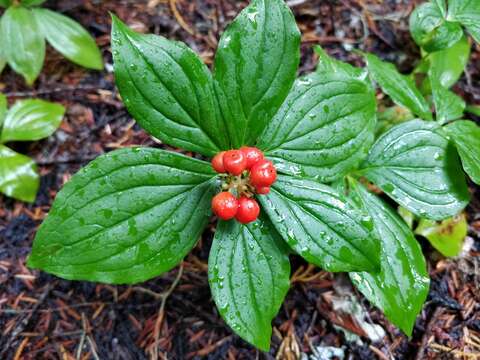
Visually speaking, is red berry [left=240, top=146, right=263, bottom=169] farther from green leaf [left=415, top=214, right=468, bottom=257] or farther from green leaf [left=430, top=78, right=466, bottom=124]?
green leaf [left=415, top=214, right=468, bottom=257]

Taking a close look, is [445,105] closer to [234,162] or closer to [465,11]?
[465,11]

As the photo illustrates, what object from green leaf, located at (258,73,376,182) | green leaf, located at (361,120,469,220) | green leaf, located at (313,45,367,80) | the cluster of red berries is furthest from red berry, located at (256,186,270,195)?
green leaf, located at (313,45,367,80)

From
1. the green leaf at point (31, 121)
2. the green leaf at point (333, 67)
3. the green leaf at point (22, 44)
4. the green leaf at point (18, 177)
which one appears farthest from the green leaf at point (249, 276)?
the green leaf at point (22, 44)

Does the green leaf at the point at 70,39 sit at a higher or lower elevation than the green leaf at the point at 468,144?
higher

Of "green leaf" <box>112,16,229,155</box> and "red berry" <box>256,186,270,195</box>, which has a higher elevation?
"green leaf" <box>112,16,229,155</box>

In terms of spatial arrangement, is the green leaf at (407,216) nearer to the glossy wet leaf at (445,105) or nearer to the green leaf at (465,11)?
the glossy wet leaf at (445,105)

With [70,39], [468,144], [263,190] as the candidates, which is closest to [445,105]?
[468,144]
